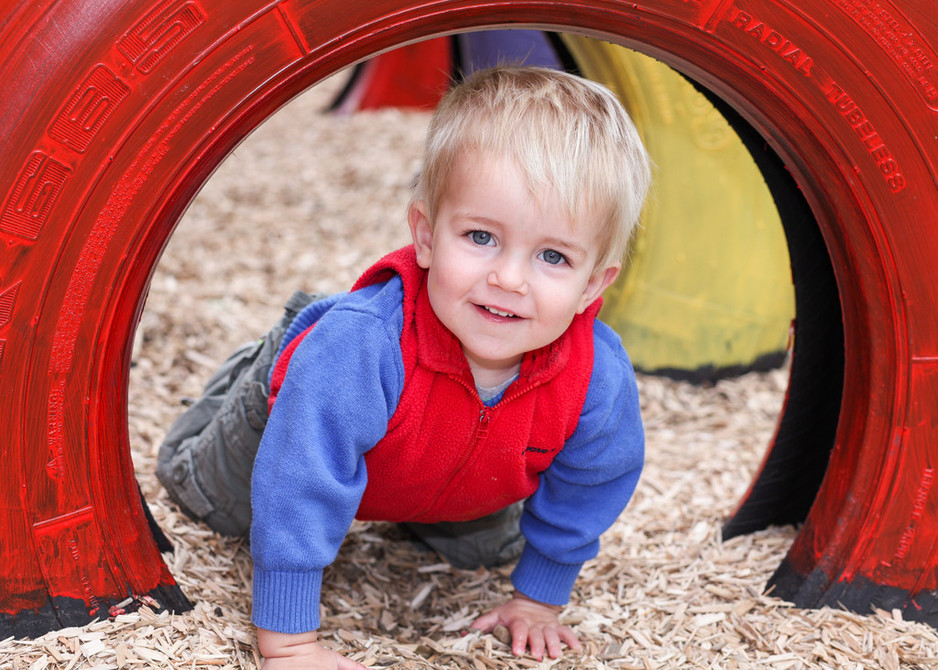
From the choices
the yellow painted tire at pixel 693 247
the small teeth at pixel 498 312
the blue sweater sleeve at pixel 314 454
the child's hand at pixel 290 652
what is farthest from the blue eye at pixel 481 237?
the yellow painted tire at pixel 693 247

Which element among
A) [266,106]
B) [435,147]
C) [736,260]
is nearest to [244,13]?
[266,106]

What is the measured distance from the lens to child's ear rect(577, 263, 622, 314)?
1.60 meters

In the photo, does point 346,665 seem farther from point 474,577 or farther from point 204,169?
point 204,169

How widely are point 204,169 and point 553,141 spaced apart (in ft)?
1.78

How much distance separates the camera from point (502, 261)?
4.75 ft

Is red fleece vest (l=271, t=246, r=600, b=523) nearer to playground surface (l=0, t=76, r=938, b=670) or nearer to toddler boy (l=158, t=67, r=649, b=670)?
toddler boy (l=158, t=67, r=649, b=670)

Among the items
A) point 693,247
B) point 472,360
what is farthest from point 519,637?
point 693,247

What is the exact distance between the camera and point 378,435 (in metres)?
1.54

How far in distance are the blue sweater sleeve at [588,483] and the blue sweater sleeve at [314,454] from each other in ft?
1.36

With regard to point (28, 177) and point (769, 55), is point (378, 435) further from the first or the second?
point (769, 55)

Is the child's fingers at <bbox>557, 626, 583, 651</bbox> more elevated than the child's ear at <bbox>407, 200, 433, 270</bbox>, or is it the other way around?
the child's ear at <bbox>407, 200, 433, 270</bbox>

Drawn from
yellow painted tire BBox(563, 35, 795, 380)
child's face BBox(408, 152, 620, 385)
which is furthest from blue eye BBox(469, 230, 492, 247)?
yellow painted tire BBox(563, 35, 795, 380)

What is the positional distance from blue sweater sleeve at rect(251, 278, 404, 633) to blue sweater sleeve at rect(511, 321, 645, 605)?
1.36 feet

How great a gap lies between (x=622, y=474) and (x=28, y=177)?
1.17 meters
